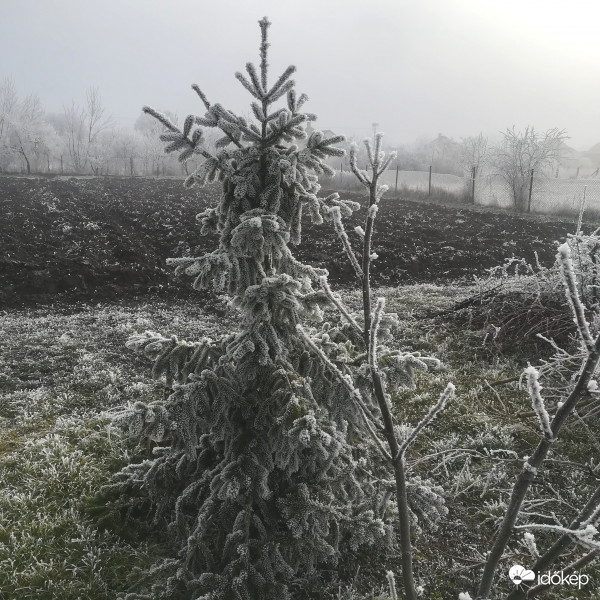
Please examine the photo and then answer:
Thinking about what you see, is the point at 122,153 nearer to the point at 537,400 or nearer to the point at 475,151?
the point at 475,151

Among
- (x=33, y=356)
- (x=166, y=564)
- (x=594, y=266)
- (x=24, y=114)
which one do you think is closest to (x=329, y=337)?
(x=166, y=564)

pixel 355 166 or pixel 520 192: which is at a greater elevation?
pixel 520 192

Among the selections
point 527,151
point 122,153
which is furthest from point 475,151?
point 122,153

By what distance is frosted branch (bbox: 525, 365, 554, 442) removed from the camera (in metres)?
1.22

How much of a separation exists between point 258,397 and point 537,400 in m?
2.14

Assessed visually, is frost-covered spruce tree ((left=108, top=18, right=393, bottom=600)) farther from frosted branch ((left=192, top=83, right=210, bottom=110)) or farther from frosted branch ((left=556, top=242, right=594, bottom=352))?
frosted branch ((left=556, top=242, right=594, bottom=352))

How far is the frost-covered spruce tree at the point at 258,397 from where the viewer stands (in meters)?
2.83

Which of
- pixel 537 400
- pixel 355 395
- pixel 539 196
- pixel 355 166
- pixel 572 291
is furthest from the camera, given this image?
pixel 539 196

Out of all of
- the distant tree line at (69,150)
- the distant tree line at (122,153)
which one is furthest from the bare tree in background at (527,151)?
the distant tree line at (69,150)

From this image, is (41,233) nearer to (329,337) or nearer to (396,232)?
(396,232)

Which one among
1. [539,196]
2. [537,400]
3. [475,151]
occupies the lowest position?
[537,400]

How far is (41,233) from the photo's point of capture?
51.8 ft

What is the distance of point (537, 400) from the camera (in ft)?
4.12

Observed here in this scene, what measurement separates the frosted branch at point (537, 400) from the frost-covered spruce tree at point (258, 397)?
4.85ft
